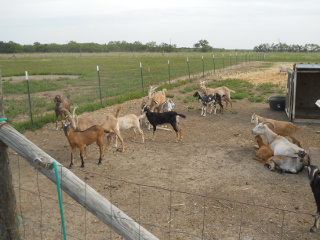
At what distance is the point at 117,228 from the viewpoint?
3.02m

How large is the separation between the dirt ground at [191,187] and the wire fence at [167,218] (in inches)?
0.7

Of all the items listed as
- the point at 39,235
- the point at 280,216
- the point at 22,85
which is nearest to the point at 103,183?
the point at 39,235

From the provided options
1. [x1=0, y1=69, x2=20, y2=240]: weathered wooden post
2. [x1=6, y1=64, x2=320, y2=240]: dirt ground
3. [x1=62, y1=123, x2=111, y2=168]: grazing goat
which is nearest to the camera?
[x1=0, y1=69, x2=20, y2=240]: weathered wooden post

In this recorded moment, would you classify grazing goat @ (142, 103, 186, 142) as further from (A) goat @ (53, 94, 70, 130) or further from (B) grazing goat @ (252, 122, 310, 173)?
(A) goat @ (53, 94, 70, 130)

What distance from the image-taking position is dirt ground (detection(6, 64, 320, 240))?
18.5 ft

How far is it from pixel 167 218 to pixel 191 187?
56.6 inches

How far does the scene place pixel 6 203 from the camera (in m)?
3.88

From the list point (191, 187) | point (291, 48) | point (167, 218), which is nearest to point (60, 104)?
point (191, 187)

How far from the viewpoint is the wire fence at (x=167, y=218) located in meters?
5.50

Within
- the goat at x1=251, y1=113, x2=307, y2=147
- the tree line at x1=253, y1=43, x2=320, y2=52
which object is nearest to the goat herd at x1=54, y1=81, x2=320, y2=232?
the goat at x1=251, y1=113, x2=307, y2=147

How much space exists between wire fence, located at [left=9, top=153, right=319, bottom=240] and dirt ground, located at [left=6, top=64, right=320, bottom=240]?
17mm

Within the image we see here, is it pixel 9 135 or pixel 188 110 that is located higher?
pixel 9 135

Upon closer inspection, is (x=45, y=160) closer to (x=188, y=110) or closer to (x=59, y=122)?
(x=59, y=122)

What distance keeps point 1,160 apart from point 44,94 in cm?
1677
